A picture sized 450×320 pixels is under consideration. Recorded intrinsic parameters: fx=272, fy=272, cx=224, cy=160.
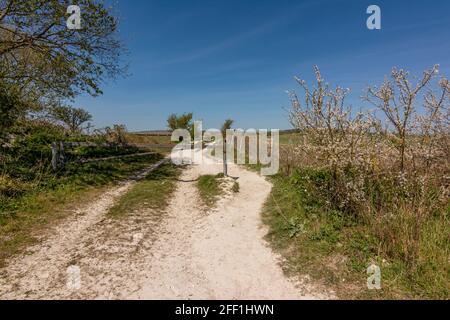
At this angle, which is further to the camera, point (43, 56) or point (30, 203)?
point (43, 56)

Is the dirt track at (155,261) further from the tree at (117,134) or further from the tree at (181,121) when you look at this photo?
the tree at (181,121)

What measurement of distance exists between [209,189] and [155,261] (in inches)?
240

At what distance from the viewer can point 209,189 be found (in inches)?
449

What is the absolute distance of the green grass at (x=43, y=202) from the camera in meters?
6.34

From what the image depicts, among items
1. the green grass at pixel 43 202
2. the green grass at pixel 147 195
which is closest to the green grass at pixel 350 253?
the green grass at pixel 147 195

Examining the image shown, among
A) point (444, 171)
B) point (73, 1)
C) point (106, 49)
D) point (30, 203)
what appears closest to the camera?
point (444, 171)

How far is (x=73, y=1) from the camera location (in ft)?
37.9

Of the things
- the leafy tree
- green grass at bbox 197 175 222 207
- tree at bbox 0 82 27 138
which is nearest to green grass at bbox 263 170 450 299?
green grass at bbox 197 175 222 207

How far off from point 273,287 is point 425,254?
2.62 m

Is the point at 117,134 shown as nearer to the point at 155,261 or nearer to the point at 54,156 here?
the point at 54,156

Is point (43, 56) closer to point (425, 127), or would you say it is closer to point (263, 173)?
point (263, 173)
